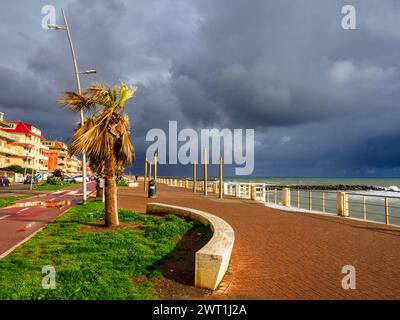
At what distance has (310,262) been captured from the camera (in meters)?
6.03

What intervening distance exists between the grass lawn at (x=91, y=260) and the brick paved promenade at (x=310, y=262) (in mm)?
1332

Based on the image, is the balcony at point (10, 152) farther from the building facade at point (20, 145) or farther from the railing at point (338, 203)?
the railing at point (338, 203)

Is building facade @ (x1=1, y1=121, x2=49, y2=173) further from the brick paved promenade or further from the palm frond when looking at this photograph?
the brick paved promenade

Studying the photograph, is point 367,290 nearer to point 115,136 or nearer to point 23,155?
point 115,136

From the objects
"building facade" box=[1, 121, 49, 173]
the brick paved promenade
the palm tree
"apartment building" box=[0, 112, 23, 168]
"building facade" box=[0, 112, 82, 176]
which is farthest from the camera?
"building facade" box=[1, 121, 49, 173]

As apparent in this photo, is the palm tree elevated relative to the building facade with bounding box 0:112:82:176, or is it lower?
lower

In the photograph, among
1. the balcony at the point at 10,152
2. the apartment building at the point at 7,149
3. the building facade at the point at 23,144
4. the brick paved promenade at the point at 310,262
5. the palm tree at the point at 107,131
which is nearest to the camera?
the brick paved promenade at the point at 310,262

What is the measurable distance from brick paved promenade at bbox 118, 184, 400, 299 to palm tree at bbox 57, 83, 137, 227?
4.10 m

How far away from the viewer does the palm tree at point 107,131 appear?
932cm

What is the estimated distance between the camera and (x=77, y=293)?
165 inches

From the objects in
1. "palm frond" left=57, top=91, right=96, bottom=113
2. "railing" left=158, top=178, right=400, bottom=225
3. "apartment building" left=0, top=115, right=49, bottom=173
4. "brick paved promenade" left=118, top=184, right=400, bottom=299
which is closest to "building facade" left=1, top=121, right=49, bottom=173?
"apartment building" left=0, top=115, right=49, bottom=173

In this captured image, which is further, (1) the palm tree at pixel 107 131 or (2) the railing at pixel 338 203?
(2) the railing at pixel 338 203

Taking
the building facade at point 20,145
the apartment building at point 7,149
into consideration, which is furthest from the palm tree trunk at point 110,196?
the apartment building at point 7,149

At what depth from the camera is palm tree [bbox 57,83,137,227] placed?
932 centimetres
